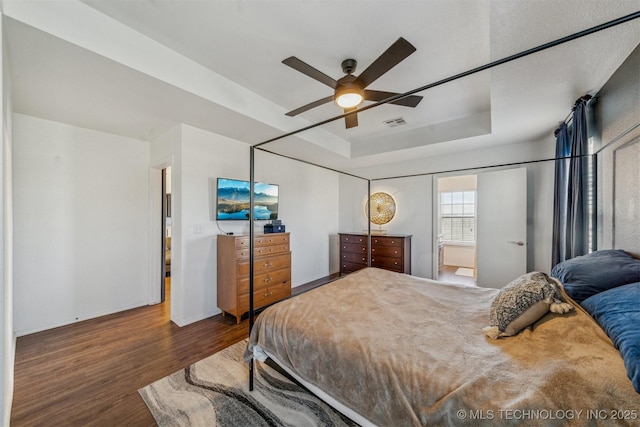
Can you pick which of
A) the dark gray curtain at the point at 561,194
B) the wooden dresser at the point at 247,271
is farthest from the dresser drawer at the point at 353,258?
the dark gray curtain at the point at 561,194

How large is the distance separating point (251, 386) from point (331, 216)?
13.6ft

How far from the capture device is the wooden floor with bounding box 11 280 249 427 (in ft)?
5.74

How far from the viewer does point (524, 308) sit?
1.42m

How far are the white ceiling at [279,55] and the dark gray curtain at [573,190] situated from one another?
10.0 inches

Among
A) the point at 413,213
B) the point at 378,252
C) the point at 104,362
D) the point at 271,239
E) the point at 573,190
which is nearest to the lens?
the point at 104,362

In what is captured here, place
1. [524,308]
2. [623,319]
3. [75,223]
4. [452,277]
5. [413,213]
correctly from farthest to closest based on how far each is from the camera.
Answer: [452,277]
[413,213]
[75,223]
[524,308]
[623,319]

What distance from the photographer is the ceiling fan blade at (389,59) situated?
1595 millimetres

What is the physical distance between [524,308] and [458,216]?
19.2ft

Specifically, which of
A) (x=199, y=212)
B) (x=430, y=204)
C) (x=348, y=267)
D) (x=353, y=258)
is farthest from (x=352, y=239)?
(x=199, y=212)

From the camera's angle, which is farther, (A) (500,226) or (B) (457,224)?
(B) (457,224)

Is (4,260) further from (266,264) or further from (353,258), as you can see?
(353,258)

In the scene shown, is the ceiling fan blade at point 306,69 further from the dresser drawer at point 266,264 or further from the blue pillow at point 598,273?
the dresser drawer at point 266,264

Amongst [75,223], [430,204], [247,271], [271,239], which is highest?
[430,204]

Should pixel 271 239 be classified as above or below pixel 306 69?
below
